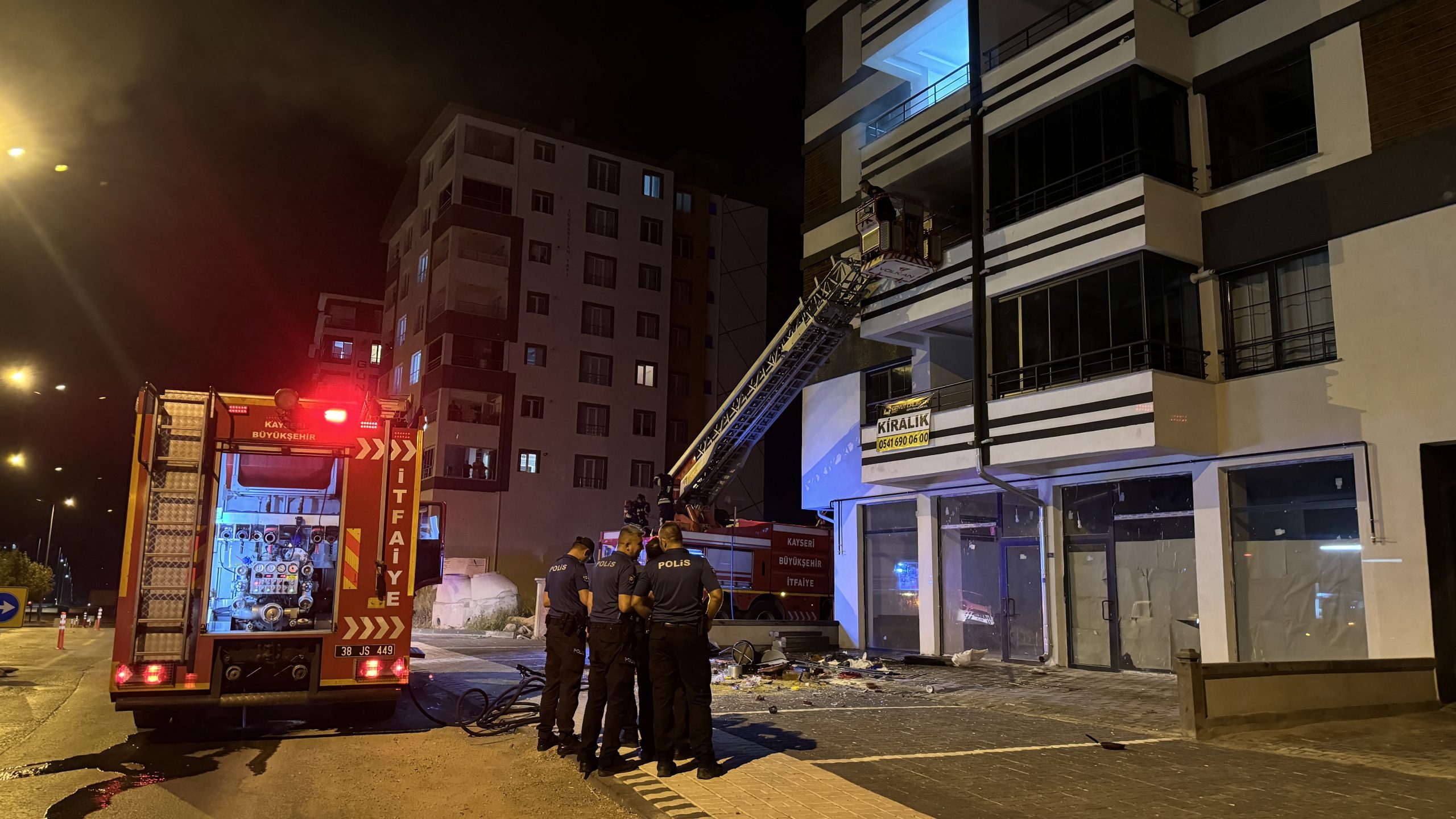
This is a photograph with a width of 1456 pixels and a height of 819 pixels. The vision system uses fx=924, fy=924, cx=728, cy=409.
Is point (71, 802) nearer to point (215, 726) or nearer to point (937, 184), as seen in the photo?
point (215, 726)

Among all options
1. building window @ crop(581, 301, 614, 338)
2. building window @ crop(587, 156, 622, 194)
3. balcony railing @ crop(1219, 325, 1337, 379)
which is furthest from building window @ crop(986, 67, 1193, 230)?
building window @ crop(587, 156, 622, 194)

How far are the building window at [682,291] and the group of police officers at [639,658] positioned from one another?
40.2 m

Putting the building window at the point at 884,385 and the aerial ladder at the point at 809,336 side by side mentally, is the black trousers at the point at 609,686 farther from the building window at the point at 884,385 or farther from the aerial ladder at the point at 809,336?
the building window at the point at 884,385

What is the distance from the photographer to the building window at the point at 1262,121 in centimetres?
1325

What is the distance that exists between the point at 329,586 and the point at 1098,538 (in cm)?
1205

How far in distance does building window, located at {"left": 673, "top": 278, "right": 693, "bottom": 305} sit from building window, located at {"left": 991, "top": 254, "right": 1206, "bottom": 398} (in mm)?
33072

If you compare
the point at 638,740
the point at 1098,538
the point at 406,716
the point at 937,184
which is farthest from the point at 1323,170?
the point at 406,716

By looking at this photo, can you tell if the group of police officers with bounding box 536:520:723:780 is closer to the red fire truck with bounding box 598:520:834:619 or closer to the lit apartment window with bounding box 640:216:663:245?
the red fire truck with bounding box 598:520:834:619

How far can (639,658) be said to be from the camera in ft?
26.0

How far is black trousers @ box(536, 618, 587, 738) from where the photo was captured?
803 centimetres

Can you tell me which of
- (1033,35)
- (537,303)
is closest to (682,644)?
(1033,35)

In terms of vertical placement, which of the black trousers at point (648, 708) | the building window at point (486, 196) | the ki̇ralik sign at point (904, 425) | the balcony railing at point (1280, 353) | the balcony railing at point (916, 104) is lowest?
the black trousers at point (648, 708)

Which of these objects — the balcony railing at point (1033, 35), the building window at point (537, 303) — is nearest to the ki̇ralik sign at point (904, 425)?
the balcony railing at point (1033, 35)

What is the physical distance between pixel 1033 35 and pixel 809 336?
736cm
